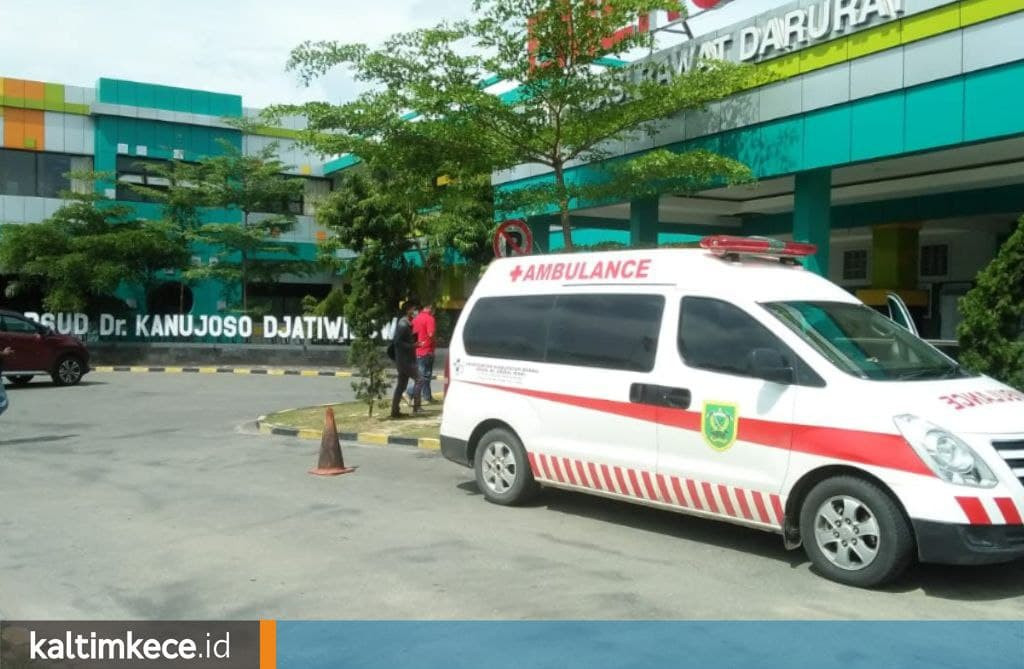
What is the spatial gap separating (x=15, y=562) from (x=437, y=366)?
22235mm

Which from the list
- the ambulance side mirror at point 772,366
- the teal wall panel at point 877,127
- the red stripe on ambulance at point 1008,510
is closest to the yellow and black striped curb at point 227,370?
the teal wall panel at point 877,127

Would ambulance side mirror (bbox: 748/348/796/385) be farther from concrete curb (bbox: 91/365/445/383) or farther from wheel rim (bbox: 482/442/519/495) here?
concrete curb (bbox: 91/365/445/383)

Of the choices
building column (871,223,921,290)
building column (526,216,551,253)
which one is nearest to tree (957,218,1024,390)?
building column (526,216,551,253)

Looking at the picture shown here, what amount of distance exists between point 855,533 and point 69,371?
2084cm

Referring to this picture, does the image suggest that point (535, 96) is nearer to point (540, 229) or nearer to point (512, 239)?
point (512, 239)

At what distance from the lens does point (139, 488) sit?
32.1ft

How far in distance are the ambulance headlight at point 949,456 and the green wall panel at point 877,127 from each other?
713 centimetres

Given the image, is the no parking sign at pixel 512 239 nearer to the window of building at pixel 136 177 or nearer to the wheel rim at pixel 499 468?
the wheel rim at pixel 499 468

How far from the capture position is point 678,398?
7.29 meters

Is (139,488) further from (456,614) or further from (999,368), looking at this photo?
(999,368)

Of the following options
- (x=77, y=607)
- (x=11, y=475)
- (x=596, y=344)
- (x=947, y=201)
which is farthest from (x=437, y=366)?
(x=77, y=607)

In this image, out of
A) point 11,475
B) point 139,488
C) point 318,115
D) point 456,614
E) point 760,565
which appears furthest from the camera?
point 318,115

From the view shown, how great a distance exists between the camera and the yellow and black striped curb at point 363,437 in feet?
42.7

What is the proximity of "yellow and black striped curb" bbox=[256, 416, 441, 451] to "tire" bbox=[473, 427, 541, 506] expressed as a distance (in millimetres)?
3279
